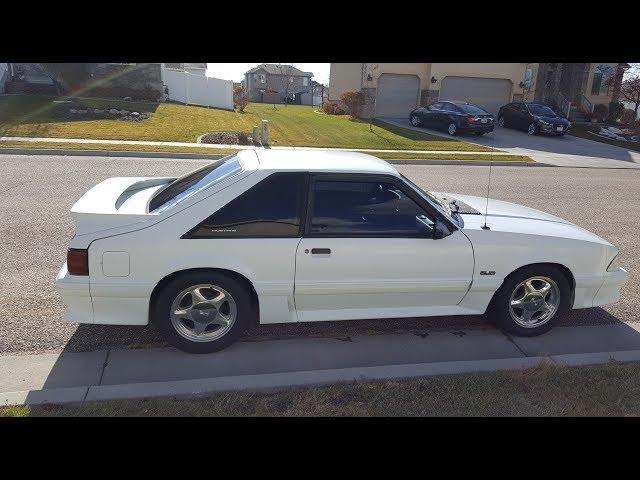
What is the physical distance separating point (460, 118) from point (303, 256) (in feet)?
64.1

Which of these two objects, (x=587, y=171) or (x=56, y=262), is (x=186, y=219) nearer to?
(x=56, y=262)

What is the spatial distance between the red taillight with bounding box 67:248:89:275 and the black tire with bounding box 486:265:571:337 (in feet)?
10.5

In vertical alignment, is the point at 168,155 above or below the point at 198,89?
below

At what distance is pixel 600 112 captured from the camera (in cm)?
3094

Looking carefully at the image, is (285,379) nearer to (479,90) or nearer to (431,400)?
(431,400)

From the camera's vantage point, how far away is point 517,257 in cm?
405

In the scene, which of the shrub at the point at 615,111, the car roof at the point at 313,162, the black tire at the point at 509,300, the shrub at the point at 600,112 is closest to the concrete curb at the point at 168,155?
the car roof at the point at 313,162

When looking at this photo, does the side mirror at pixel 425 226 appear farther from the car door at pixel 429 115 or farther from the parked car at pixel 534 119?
the parked car at pixel 534 119

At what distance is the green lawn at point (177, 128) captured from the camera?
1662 cm

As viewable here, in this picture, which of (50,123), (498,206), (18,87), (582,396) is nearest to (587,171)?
(498,206)

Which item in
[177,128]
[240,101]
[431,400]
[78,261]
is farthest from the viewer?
[240,101]

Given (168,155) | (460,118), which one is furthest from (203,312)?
(460,118)

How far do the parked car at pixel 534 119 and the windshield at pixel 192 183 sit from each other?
74.8ft

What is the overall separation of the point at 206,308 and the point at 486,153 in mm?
15572
